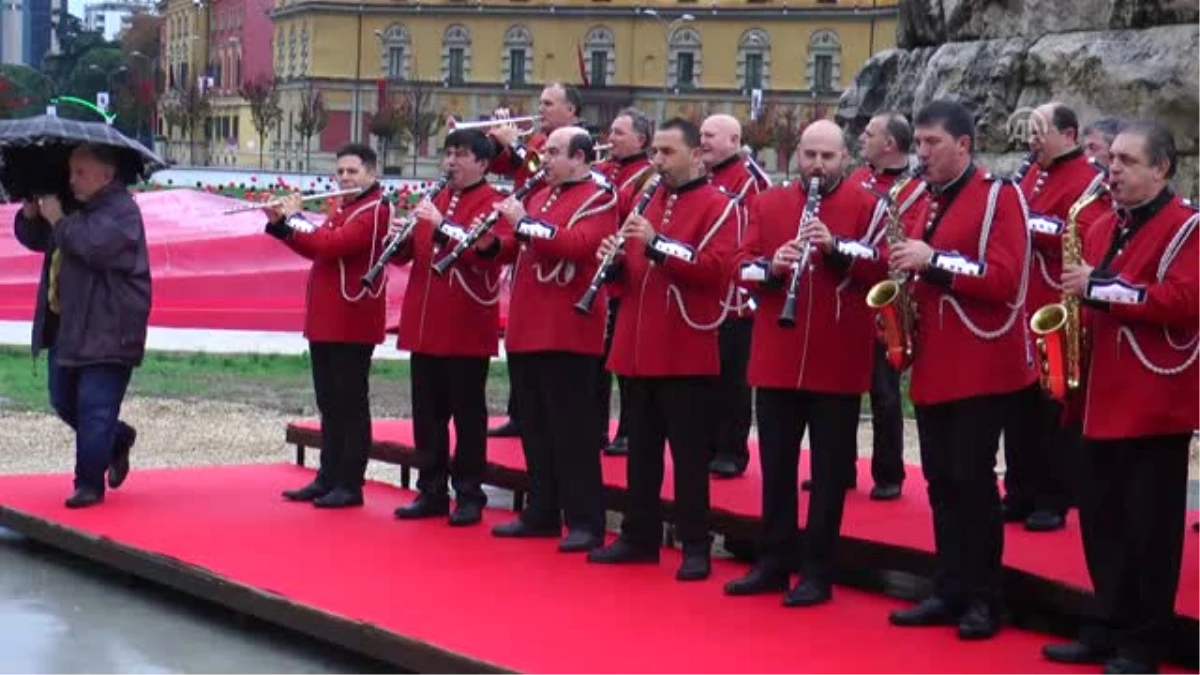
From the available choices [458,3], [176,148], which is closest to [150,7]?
[176,148]

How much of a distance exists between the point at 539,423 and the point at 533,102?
82042mm

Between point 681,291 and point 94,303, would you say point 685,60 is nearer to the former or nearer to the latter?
point 94,303

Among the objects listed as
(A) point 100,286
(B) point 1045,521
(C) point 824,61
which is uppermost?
(C) point 824,61

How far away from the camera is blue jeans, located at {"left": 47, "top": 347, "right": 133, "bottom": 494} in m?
10.9

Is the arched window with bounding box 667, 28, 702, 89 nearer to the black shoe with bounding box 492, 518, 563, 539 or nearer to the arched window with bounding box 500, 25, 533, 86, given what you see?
the arched window with bounding box 500, 25, 533, 86

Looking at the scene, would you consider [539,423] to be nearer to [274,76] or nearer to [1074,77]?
[1074,77]

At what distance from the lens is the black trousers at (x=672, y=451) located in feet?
30.4

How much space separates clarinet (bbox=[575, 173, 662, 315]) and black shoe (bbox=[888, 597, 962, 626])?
2009 mm

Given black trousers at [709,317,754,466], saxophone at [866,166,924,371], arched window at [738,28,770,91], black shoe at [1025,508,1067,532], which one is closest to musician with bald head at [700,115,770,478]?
black trousers at [709,317,754,466]

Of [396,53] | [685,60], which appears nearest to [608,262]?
[685,60]

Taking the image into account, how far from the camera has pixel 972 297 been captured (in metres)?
8.14

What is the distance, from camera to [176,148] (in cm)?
9988

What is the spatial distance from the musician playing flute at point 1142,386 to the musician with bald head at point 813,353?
1304mm

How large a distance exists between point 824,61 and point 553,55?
37.4 ft
